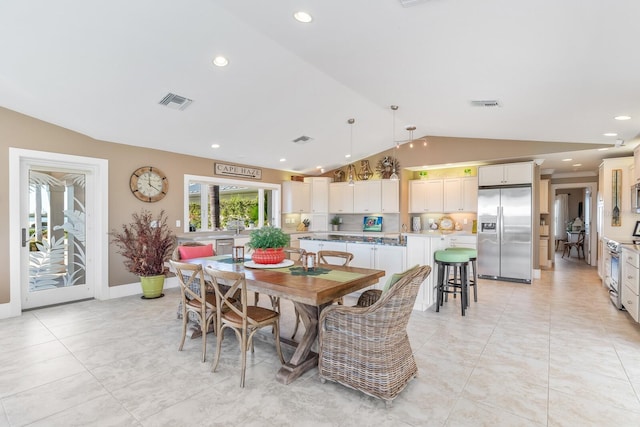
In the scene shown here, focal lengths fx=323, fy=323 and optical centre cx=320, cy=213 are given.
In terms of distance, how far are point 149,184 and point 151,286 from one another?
166cm

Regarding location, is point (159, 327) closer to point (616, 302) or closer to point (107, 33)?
point (107, 33)

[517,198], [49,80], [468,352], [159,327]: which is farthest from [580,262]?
[49,80]

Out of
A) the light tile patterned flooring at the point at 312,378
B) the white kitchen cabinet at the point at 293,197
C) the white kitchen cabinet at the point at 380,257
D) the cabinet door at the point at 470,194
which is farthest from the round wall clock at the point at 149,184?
the cabinet door at the point at 470,194

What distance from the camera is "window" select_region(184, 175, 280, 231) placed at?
6035 mm

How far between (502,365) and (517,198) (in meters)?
4.21

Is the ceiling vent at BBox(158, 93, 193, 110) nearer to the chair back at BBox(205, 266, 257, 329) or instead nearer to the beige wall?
the beige wall

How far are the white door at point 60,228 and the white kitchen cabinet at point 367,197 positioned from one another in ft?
16.6

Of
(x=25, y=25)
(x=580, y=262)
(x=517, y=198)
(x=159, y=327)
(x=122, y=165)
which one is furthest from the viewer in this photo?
(x=580, y=262)

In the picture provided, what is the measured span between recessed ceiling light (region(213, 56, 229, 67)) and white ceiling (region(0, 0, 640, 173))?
0.06 meters

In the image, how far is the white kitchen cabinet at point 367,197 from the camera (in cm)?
751

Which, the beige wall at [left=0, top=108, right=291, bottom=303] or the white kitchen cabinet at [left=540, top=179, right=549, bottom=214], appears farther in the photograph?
the white kitchen cabinet at [left=540, top=179, right=549, bottom=214]

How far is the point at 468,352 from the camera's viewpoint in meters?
2.97

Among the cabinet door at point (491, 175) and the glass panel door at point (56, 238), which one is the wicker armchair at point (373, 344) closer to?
the glass panel door at point (56, 238)

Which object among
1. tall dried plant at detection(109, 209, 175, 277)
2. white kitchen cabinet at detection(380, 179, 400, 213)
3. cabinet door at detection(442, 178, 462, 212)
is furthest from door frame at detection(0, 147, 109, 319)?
cabinet door at detection(442, 178, 462, 212)
